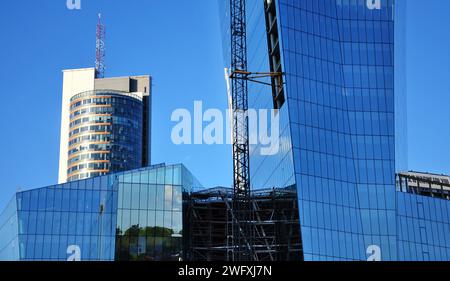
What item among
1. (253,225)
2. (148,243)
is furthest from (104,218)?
(253,225)

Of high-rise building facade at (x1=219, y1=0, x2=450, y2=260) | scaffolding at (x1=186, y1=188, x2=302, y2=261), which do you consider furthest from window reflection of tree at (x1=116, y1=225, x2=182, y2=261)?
high-rise building facade at (x1=219, y1=0, x2=450, y2=260)

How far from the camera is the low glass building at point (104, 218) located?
9350 cm

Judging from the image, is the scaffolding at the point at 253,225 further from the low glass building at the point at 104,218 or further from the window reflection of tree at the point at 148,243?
the window reflection of tree at the point at 148,243

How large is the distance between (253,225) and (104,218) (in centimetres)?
1885

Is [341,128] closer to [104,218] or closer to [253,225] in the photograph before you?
[253,225]

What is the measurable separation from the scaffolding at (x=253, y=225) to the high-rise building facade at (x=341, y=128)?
3150 millimetres

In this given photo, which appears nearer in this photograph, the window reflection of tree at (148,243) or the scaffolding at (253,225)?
the window reflection of tree at (148,243)

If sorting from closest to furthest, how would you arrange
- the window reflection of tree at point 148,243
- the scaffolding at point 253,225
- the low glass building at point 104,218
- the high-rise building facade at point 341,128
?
the window reflection of tree at point 148,243
the low glass building at point 104,218
the high-rise building facade at point 341,128
the scaffolding at point 253,225

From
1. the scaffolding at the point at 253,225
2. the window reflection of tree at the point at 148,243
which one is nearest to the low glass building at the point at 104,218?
the window reflection of tree at the point at 148,243

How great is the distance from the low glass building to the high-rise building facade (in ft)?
51.6

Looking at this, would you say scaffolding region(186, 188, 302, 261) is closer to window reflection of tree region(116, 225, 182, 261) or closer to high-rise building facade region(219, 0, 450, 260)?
high-rise building facade region(219, 0, 450, 260)

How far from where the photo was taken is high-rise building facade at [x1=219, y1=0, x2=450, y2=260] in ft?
321

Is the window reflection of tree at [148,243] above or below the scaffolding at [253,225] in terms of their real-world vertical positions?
below
